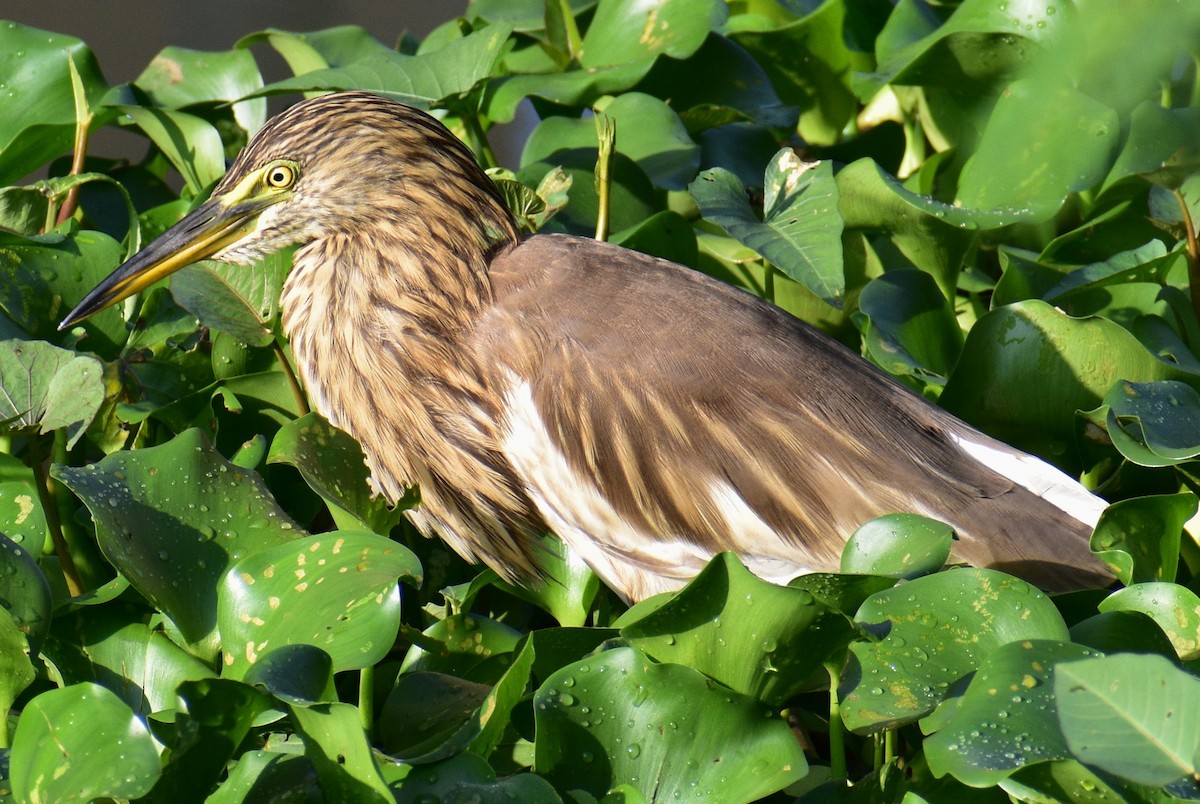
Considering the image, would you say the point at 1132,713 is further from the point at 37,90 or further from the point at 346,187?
the point at 37,90

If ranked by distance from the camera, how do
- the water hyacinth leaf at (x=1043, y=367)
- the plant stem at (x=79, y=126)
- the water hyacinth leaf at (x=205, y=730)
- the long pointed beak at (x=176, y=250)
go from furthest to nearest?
the plant stem at (x=79, y=126) → the long pointed beak at (x=176, y=250) → the water hyacinth leaf at (x=1043, y=367) → the water hyacinth leaf at (x=205, y=730)

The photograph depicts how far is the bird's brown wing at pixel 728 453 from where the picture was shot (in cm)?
178

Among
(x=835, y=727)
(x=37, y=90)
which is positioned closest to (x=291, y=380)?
(x=37, y=90)

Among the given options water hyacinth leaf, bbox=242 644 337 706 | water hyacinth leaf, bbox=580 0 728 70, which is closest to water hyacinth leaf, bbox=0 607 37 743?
water hyacinth leaf, bbox=242 644 337 706

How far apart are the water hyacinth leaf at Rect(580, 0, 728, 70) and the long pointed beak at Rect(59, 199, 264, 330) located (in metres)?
0.71

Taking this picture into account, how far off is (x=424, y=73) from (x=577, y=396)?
0.73 metres

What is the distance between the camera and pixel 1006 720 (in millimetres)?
1080

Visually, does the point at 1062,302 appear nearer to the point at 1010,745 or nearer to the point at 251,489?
the point at 1010,745

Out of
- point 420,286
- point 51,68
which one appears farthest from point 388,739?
point 51,68

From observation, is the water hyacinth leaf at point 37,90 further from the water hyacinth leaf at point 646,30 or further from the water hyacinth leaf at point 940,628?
the water hyacinth leaf at point 940,628

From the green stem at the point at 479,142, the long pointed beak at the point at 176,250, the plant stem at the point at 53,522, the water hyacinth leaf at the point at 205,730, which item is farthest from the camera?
the green stem at the point at 479,142

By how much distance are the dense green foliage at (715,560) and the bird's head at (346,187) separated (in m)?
0.07

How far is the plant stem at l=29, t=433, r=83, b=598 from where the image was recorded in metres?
1.58

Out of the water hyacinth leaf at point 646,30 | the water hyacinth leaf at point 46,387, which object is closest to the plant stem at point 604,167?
the water hyacinth leaf at point 646,30
